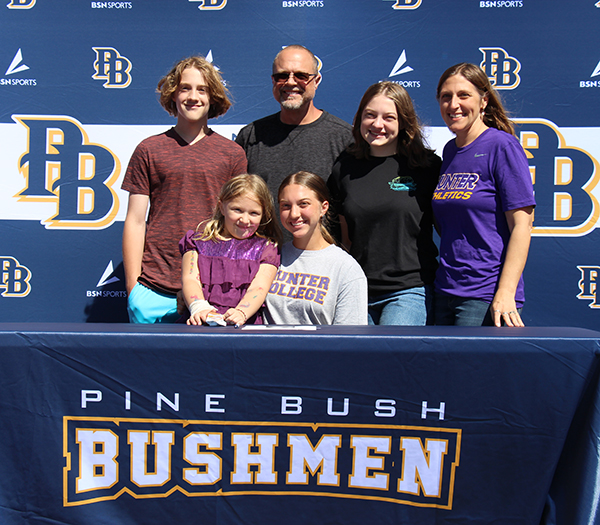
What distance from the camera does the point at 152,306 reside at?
6.65 feet

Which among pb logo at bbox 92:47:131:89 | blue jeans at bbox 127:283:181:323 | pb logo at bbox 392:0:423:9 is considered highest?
pb logo at bbox 392:0:423:9

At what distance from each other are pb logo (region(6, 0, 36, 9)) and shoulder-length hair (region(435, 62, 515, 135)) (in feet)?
8.41

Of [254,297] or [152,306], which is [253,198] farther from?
[152,306]

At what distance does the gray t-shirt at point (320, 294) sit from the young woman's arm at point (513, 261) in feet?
1.61

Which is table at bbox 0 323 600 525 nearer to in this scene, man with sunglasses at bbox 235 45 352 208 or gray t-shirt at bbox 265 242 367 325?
gray t-shirt at bbox 265 242 367 325

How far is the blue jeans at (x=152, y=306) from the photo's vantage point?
202 centimetres

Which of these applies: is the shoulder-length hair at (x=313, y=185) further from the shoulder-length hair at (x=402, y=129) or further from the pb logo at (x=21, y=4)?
the pb logo at (x=21, y=4)

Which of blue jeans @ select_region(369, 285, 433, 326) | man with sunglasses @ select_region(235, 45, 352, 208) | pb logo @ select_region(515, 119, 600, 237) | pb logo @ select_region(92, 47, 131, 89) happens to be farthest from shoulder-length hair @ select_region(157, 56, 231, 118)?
pb logo @ select_region(515, 119, 600, 237)

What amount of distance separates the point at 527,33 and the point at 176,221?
2340 millimetres

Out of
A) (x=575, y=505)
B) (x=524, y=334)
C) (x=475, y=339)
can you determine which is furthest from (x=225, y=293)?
(x=575, y=505)

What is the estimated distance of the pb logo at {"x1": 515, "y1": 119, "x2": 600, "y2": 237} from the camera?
2.75m

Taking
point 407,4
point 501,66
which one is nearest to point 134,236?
point 407,4

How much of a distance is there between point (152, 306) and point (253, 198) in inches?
27.1

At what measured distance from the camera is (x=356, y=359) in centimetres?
125
